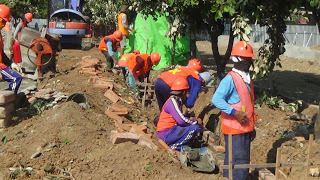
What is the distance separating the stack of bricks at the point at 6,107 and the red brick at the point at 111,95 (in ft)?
8.50

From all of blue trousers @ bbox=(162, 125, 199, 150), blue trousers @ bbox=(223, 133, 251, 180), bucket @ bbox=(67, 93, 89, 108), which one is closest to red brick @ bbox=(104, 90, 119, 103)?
bucket @ bbox=(67, 93, 89, 108)

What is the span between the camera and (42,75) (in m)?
11.9

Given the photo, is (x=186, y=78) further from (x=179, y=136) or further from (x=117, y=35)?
(x=117, y=35)

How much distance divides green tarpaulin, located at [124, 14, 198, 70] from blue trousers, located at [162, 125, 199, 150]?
816 centimetres

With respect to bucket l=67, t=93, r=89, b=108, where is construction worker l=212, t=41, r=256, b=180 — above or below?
above

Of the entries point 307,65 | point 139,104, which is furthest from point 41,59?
point 307,65

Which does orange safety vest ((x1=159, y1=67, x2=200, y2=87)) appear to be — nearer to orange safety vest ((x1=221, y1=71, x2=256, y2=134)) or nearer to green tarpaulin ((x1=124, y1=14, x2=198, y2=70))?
orange safety vest ((x1=221, y1=71, x2=256, y2=134))

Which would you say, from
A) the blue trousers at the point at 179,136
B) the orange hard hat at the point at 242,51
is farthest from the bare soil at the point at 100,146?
the orange hard hat at the point at 242,51

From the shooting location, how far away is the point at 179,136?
6129 mm

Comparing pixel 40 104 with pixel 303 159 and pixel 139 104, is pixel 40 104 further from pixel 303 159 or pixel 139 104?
pixel 303 159

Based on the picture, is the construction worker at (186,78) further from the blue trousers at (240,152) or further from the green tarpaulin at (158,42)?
the green tarpaulin at (158,42)

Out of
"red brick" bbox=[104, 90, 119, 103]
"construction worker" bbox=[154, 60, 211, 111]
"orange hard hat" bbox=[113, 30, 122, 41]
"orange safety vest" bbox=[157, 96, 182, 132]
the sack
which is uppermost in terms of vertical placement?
"orange hard hat" bbox=[113, 30, 122, 41]

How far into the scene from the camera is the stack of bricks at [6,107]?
22.3 feet

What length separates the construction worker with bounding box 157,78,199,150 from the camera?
20.1 ft
